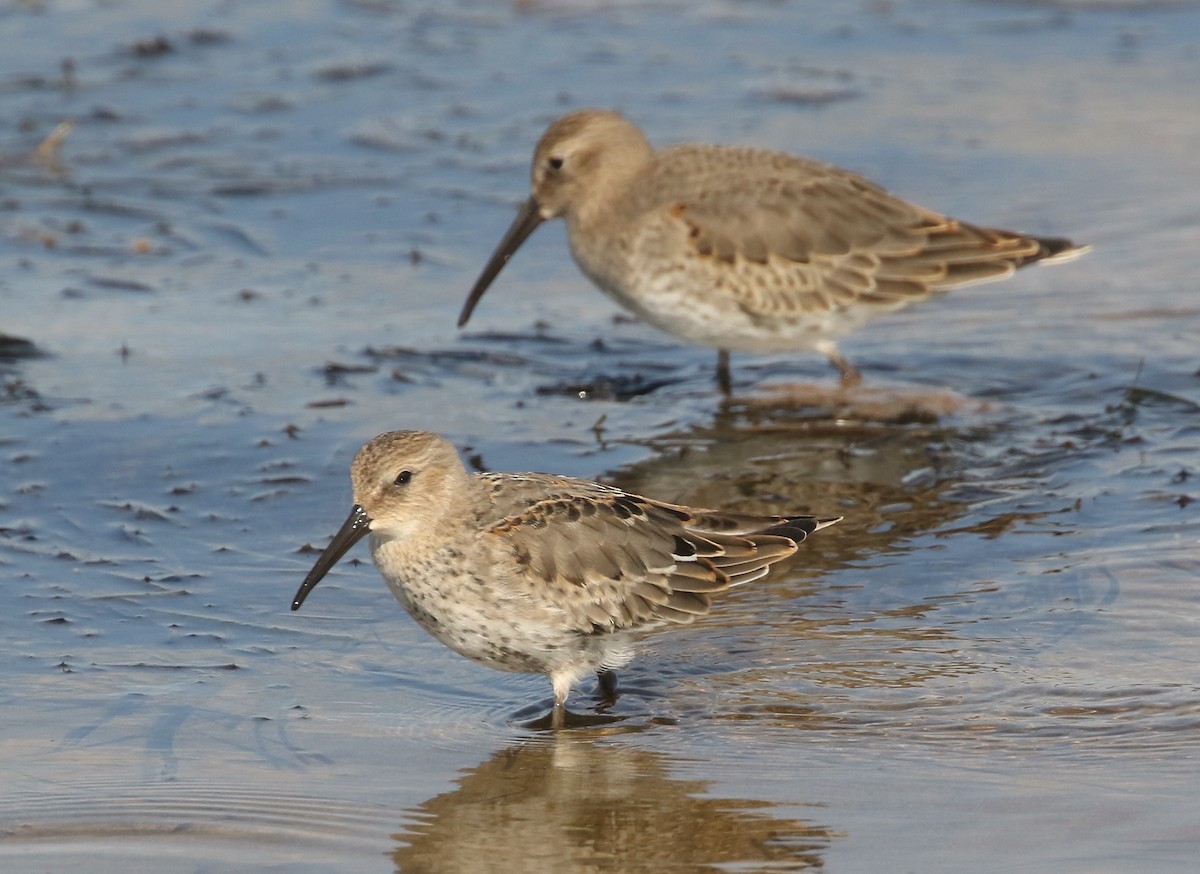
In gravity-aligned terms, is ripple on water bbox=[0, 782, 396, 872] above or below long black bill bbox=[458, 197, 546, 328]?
below

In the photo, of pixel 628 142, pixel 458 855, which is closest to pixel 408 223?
pixel 628 142

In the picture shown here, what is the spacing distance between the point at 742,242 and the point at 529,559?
3930 millimetres

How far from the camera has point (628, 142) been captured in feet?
34.7

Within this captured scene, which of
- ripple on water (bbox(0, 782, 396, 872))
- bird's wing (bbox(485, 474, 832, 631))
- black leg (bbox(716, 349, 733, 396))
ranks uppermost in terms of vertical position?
bird's wing (bbox(485, 474, 832, 631))

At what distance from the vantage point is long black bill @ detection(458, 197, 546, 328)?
34.3 feet

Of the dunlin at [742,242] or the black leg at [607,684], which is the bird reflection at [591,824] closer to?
the black leg at [607,684]

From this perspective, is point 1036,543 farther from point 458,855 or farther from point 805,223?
point 458,855

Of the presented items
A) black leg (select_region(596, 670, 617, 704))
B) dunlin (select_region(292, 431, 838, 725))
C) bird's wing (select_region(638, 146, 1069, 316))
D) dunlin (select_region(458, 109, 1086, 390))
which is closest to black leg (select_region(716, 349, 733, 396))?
dunlin (select_region(458, 109, 1086, 390))

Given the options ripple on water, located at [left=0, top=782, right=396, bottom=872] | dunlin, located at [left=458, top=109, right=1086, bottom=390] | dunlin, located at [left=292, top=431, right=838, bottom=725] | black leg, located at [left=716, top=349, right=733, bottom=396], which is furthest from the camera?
black leg, located at [left=716, top=349, right=733, bottom=396]

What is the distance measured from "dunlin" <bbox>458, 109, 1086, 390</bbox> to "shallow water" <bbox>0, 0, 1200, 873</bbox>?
465 mm

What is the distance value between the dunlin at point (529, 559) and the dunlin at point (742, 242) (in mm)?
3239

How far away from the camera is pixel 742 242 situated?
33.1 ft

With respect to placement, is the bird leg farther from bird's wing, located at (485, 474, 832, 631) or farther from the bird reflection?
the bird reflection

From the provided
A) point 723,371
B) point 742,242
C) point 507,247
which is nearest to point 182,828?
point 742,242
